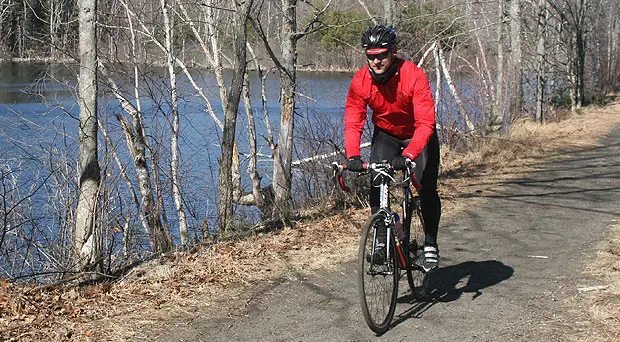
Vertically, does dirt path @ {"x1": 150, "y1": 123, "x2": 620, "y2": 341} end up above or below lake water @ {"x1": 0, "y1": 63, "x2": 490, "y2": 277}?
below

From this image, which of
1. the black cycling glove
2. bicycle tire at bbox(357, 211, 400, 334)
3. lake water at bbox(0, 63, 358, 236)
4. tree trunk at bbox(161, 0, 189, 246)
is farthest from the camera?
tree trunk at bbox(161, 0, 189, 246)

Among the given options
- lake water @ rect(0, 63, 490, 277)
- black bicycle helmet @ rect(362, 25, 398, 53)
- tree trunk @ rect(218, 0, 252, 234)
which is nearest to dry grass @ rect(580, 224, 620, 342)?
black bicycle helmet @ rect(362, 25, 398, 53)

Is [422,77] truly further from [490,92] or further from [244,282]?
[490,92]

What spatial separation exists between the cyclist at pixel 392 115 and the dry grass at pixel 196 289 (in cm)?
156

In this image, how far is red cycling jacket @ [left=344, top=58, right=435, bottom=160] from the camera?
5555 millimetres

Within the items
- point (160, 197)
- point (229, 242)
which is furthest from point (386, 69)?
point (160, 197)

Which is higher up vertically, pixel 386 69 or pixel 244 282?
pixel 386 69

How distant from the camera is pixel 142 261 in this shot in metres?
8.70

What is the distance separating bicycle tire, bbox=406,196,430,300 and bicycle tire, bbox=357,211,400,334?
1.76 feet

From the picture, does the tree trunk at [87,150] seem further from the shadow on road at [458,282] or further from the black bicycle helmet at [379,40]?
the black bicycle helmet at [379,40]

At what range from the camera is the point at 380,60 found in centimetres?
550

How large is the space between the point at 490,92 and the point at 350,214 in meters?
11.5

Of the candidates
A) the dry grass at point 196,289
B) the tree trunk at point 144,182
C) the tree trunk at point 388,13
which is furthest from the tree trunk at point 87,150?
the tree trunk at point 388,13

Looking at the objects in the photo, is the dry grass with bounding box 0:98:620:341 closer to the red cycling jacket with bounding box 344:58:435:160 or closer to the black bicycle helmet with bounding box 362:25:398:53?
the red cycling jacket with bounding box 344:58:435:160
